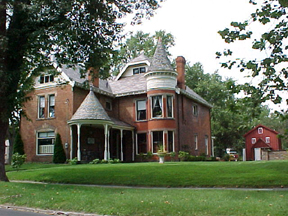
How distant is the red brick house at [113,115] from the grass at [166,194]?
10.5 m

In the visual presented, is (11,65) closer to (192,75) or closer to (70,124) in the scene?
(70,124)

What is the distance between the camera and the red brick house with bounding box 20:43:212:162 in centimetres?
2716

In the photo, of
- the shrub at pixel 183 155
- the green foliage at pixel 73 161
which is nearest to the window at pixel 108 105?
the green foliage at pixel 73 161

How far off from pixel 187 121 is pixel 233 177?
62.8ft

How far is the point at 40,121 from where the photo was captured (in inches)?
1145

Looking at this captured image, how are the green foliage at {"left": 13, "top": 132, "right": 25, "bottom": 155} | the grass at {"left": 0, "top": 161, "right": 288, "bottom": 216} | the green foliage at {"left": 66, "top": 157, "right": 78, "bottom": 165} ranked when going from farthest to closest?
the green foliage at {"left": 13, "top": 132, "right": 25, "bottom": 155}, the green foliage at {"left": 66, "top": 157, "right": 78, "bottom": 165}, the grass at {"left": 0, "top": 161, "right": 288, "bottom": 216}

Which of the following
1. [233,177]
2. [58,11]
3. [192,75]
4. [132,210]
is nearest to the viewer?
[132,210]

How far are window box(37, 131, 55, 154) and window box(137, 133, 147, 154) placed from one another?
8.08m

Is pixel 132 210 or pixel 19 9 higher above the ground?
pixel 19 9

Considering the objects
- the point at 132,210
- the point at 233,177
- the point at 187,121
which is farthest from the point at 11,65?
the point at 187,121

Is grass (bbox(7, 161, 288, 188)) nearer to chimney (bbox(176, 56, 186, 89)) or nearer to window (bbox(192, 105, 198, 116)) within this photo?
chimney (bbox(176, 56, 186, 89))

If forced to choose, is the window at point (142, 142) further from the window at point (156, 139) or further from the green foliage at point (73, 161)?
the green foliage at point (73, 161)

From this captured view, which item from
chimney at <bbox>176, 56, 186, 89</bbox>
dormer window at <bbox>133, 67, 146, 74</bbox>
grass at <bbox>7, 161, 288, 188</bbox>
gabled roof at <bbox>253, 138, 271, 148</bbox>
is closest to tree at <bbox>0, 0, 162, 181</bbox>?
grass at <bbox>7, 161, 288, 188</bbox>

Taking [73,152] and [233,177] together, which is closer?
[233,177]
